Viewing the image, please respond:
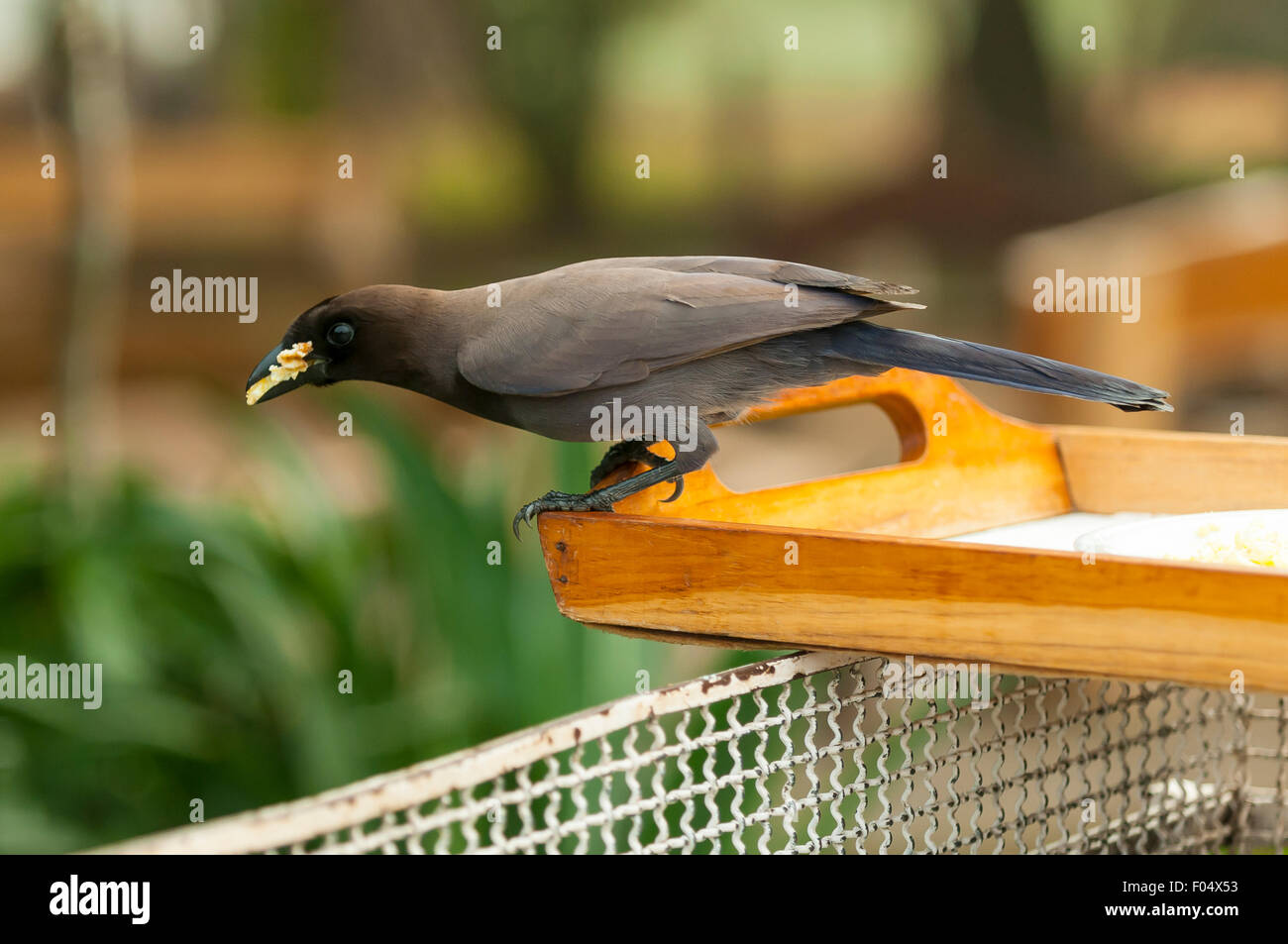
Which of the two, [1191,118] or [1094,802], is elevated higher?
[1191,118]

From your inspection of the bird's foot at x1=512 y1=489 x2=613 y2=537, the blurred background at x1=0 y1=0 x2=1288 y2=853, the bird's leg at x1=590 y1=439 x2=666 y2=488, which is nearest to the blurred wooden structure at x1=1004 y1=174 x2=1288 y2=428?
the blurred background at x1=0 y1=0 x2=1288 y2=853

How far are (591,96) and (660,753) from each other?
856cm

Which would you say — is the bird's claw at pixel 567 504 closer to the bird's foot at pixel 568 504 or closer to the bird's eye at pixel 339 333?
the bird's foot at pixel 568 504

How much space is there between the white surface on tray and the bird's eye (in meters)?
0.92

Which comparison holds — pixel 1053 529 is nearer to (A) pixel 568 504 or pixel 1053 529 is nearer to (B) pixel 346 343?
(A) pixel 568 504

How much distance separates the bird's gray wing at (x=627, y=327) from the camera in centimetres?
192

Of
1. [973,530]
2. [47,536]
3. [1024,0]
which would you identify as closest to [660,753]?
[973,530]

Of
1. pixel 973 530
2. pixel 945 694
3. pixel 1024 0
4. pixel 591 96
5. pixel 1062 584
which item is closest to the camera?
pixel 1062 584

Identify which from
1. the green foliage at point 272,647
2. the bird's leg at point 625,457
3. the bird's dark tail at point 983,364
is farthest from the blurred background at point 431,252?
the bird's dark tail at point 983,364

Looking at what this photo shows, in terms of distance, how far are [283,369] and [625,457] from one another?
20.2 inches

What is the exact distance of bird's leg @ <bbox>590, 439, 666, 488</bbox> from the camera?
2.06 meters

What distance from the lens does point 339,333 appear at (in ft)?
6.40

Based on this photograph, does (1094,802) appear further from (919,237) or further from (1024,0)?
(919,237)

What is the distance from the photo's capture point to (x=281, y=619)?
3.29 m
